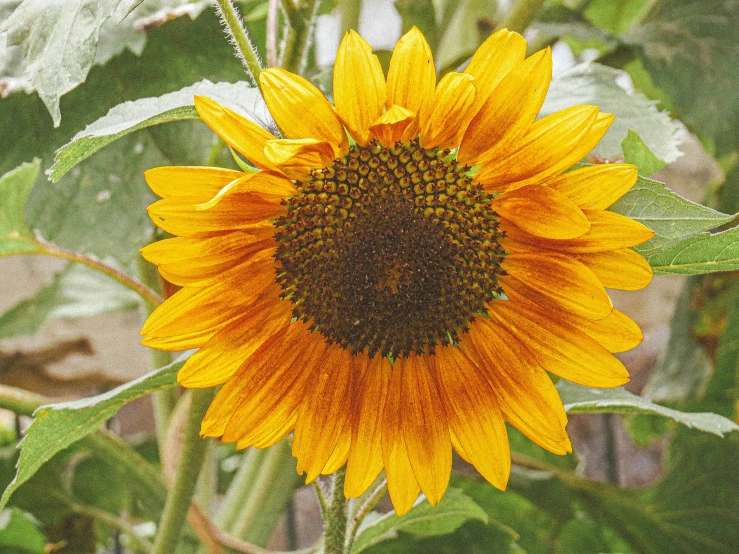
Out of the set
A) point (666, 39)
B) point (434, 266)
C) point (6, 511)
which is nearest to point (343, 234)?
point (434, 266)

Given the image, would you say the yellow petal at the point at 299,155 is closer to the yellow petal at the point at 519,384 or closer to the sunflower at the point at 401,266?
the sunflower at the point at 401,266

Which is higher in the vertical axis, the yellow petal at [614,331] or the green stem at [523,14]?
the green stem at [523,14]

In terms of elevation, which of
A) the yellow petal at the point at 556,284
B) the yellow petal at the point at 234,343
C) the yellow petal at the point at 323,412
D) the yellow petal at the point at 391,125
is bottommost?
the yellow petal at the point at 323,412

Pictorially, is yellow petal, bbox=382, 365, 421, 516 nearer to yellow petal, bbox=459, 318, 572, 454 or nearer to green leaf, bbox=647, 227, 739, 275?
yellow petal, bbox=459, 318, 572, 454

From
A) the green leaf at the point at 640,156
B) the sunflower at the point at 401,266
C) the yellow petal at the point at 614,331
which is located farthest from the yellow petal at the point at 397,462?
the green leaf at the point at 640,156

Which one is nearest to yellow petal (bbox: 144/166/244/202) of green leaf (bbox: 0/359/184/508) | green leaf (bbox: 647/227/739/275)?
green leaf (bbox: 0/359/184/508)
